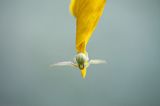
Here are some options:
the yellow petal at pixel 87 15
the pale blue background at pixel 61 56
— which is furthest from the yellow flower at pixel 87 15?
the pale blue background at pixel 61 56

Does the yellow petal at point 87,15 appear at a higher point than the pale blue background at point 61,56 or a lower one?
higher

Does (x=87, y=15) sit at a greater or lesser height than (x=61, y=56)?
greater

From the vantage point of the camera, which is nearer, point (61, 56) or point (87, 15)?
point (87, 15)

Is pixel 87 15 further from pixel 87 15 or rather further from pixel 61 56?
pixel 61 56

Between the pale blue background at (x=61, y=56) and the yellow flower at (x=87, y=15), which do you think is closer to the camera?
the yellow flower at (x=87, y=15)

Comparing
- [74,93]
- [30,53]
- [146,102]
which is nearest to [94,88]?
[74,93]

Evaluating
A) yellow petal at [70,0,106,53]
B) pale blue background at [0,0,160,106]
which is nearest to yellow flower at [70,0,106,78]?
yellow petal at [70,0,106,53]

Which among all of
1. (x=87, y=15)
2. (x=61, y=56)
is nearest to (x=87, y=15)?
(x=87, y=15)

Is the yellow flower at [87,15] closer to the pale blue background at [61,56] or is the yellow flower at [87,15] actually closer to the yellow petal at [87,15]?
the yellow petal at [87,15]

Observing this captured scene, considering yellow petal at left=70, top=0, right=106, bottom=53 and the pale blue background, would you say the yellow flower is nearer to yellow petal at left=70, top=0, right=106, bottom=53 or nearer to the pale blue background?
yellow petal at left=70, top=0, right=106, bottom=53
